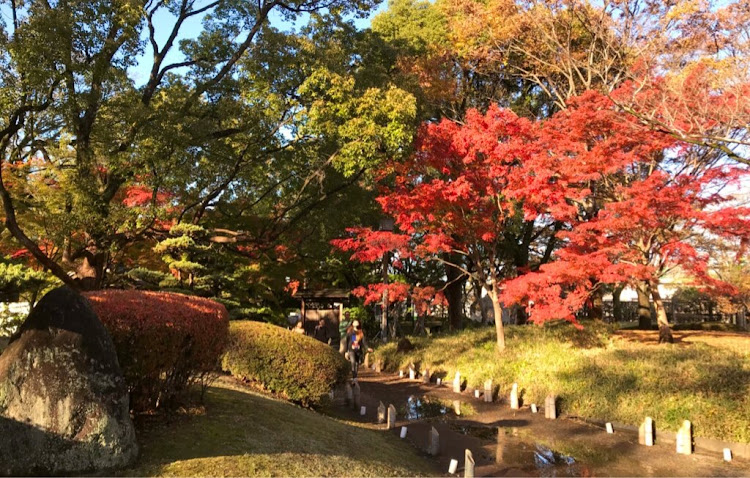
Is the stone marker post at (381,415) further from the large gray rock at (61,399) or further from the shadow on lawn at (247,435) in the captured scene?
the large gray rock at (61,399)

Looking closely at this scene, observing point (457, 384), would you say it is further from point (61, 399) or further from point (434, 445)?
point (61, 399)

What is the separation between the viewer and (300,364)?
28.8 ft

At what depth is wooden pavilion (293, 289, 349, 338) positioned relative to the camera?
2352 cm

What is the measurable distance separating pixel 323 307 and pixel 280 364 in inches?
620

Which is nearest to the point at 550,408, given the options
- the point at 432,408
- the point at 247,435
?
the point at 432,408

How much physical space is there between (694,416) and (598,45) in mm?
11983

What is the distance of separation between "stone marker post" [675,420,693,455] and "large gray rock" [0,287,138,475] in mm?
7623

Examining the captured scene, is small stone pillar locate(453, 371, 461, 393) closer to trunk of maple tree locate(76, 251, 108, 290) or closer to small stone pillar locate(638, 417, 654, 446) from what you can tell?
small stone pillar locate(638, 417, 654, 446)

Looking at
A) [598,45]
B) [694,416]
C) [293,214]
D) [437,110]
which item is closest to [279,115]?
[293,214]

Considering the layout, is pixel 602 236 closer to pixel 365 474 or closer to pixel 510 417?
pixel 510 417

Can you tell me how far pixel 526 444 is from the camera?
8234 mm

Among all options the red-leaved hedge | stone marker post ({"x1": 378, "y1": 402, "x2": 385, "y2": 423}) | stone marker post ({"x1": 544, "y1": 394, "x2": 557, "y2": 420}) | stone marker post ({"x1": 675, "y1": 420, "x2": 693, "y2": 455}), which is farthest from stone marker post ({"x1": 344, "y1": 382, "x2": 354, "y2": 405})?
stone marker post ({"x1": 675, "y1": 420, "x2": 693, "y2": 455})

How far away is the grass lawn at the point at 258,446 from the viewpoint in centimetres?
440

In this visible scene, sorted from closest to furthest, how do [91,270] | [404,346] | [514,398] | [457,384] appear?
[514,398] → [91,270] → [457,384] → [404,346]
